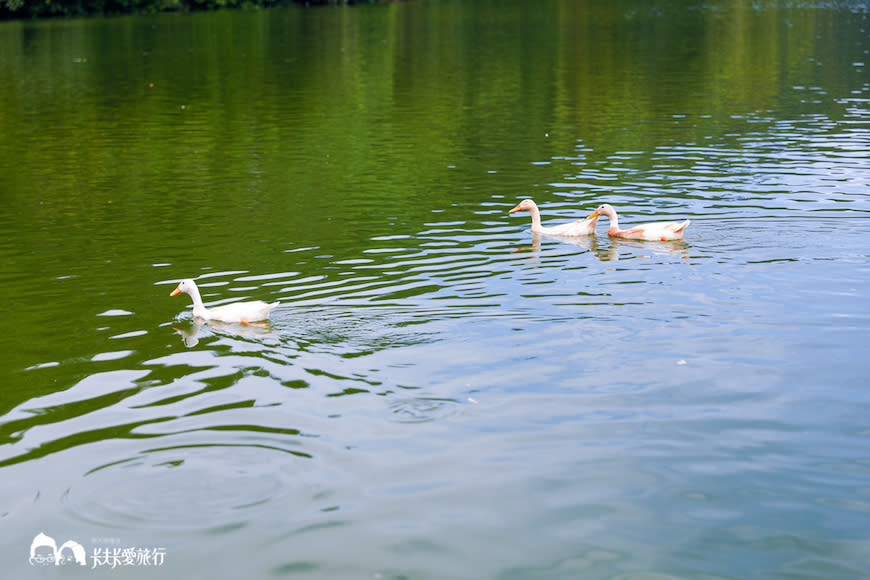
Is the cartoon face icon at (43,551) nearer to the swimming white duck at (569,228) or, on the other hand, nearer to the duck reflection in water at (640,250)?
the duck reflection in water at (640,250)

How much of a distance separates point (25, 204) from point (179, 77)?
1046 inches

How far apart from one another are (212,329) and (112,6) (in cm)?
9794

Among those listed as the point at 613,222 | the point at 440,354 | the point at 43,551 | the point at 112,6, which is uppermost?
the point at 112,6

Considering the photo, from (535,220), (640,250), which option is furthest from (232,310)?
(640,250)

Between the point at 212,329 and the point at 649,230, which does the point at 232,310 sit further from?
the point at 649,230

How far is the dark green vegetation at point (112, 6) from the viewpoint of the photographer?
304 feet

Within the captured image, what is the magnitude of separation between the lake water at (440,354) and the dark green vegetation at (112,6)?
231 ft

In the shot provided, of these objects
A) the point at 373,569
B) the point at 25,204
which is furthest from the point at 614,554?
the point at 25,204

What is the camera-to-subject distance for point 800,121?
3116cm

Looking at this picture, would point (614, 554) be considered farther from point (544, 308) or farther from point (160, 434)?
point (544, 308)

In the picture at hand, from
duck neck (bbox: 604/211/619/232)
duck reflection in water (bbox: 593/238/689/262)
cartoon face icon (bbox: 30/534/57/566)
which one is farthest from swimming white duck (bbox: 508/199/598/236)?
cartoon face icon (bbox: 30/534/57/566)

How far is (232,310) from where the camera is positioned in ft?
43.0

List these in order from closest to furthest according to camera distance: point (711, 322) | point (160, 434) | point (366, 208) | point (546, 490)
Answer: point (546, 490)
point (160, 434)
point (711, 322)
point (366, 208)

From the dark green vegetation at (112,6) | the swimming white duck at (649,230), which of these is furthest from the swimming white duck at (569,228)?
the dark green vegetation at (112,6)
